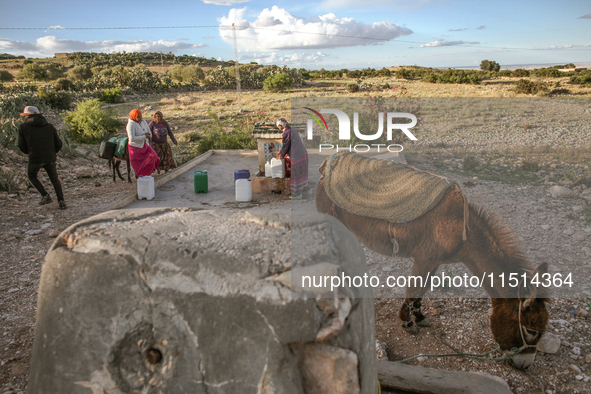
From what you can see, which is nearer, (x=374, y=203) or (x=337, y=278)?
(x=337, y=278)

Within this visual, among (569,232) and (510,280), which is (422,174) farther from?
(569,232)

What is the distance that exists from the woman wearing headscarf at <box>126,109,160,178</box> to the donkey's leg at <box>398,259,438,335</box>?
5.96 m

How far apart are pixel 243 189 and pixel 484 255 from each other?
14.8 ft

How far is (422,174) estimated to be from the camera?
2992mm

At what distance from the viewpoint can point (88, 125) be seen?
1315 centimetres

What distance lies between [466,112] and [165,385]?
3.04 meters

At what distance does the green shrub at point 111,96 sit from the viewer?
82.3 ft

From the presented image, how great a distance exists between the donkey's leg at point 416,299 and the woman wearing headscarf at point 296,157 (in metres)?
2.66

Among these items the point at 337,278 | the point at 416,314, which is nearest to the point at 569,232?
the point at 416,314

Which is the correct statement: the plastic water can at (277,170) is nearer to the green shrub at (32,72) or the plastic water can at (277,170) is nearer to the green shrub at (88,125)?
the green shrub at (88,125)

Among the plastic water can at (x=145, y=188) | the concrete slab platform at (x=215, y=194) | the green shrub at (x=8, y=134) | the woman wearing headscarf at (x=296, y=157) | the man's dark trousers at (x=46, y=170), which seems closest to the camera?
the woman wearing headscarf at (x=296, y=157)

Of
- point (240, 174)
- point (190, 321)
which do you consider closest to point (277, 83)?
point (240, 174)

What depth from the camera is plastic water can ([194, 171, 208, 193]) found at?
7262mm

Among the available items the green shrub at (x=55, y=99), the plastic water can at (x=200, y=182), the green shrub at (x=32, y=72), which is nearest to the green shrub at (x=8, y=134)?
the plastic water can at (x=200, y=182)
